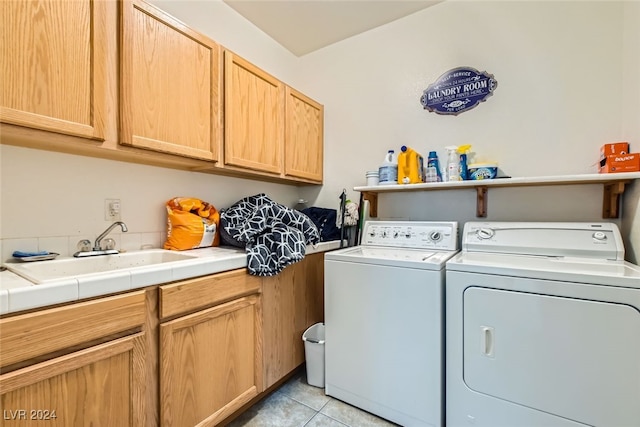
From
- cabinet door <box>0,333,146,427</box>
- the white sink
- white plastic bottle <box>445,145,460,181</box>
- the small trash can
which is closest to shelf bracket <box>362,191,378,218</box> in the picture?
white plastic bottle <box>445,145,460,181</box>

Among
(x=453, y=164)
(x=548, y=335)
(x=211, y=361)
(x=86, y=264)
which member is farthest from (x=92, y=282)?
(x=453, y=164)

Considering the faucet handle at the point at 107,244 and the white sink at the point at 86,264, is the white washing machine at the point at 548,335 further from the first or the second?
the faucet handle at the point at 107,244

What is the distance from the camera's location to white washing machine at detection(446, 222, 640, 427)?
→ 1.10m

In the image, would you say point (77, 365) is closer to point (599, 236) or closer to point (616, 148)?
point (599, 236)

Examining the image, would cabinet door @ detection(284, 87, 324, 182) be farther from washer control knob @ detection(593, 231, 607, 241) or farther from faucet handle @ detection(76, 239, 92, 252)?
washer control knob @ detection(593, 231, 607, 241)

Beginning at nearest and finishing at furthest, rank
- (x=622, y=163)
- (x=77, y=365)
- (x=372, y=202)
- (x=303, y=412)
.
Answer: (x=77, y=365)
(x=622, y=163)
(x=303, y=412)
(x=372, y=202)

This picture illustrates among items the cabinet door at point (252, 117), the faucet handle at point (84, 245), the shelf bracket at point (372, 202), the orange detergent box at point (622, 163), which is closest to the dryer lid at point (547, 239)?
the orange detergent box at point (622, 163)

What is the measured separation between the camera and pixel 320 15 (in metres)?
2.24

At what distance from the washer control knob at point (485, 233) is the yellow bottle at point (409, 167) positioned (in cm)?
52

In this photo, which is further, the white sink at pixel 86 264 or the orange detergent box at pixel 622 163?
the orange detergent box at pixel 622 163

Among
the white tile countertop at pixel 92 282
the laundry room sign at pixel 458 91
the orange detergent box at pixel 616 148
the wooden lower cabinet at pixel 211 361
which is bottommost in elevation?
the wooden lower cabinet at pixel 211 361

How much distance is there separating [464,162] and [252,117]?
1.43 metres

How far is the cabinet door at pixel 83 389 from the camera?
0.84 meters

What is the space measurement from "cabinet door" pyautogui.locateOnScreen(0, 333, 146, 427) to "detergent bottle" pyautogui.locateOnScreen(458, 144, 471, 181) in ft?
6.36
